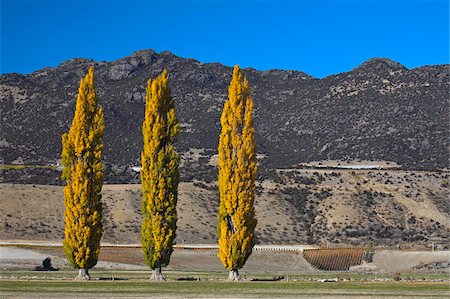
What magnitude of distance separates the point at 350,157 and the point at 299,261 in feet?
241

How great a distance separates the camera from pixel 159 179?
48.8 meters

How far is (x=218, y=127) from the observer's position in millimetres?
173875

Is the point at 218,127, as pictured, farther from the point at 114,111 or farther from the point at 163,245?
the point at 163,245

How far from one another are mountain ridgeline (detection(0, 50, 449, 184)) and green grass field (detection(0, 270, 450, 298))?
8012 centimetres

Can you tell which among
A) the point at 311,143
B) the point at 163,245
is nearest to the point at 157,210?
the point at 163,245

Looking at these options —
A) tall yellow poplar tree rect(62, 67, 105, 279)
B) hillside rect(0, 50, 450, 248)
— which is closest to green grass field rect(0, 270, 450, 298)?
tall yellow poplar tree rect(62, 67, 105, 279)

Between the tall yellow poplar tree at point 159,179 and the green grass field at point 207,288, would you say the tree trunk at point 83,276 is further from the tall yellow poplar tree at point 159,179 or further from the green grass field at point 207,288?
the tall yellow poplar tree at point 159,179

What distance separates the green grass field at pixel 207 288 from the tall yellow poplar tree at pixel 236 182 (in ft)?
5.87

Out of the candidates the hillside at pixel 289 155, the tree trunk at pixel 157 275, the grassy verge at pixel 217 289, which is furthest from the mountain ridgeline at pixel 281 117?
the grassy verge at pixel 217 289

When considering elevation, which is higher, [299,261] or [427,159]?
[427,159]

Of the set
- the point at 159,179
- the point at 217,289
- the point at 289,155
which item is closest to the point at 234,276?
the point at 159,179

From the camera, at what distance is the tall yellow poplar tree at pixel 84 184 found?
159 ft

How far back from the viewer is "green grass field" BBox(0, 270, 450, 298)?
3803 centimetres

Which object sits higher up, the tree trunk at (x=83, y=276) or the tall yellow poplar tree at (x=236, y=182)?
the tall yellow poplar tree at (x=236, y=182)
